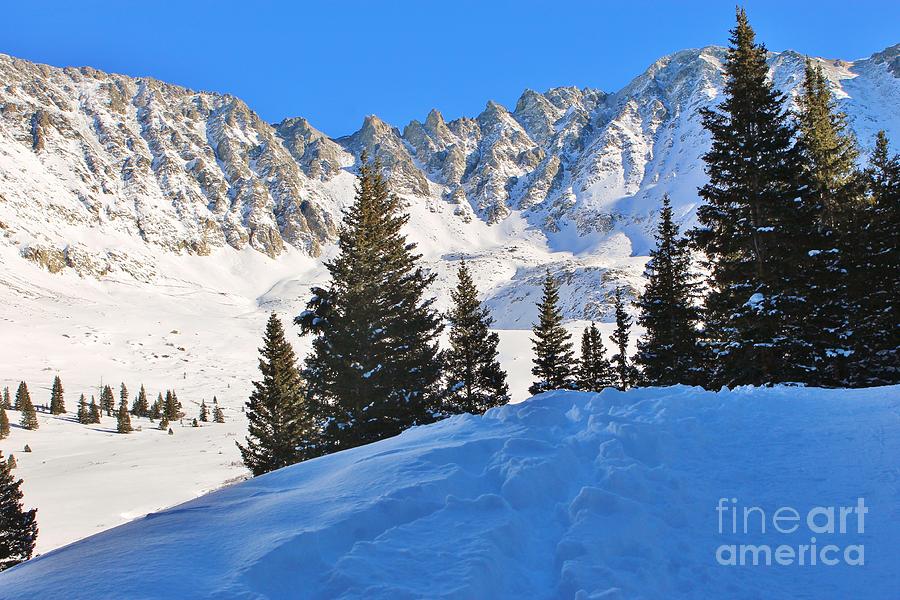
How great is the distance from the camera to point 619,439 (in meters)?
7.03

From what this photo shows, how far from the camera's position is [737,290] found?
15609mm

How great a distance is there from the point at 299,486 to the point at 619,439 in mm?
4531

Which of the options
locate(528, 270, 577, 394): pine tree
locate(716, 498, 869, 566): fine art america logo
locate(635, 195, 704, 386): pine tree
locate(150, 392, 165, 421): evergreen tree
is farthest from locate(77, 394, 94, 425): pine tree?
locate(716, 498, 869, 566): fine art america logo

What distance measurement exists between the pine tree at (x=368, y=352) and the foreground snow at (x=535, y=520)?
10.4m

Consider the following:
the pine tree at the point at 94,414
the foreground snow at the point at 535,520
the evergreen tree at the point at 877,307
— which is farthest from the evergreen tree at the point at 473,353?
the pine tree at the point at 94,414

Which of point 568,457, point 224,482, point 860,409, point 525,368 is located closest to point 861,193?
point 860,409

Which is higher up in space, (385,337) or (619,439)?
(385,337)

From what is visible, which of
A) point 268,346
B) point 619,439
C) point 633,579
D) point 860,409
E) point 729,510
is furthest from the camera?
point 268,346

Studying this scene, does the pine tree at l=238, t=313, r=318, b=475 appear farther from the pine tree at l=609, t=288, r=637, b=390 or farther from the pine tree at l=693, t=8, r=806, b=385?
the pine tree at l=693, t=8, r=806, b=385

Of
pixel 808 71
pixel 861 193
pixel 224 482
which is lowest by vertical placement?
pixel 224 482

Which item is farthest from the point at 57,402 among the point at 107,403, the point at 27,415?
the point at 27,415

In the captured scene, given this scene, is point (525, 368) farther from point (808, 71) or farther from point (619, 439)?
point (619, 439)

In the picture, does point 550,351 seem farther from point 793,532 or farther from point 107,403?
point 107,403

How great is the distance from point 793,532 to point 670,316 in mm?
21780
